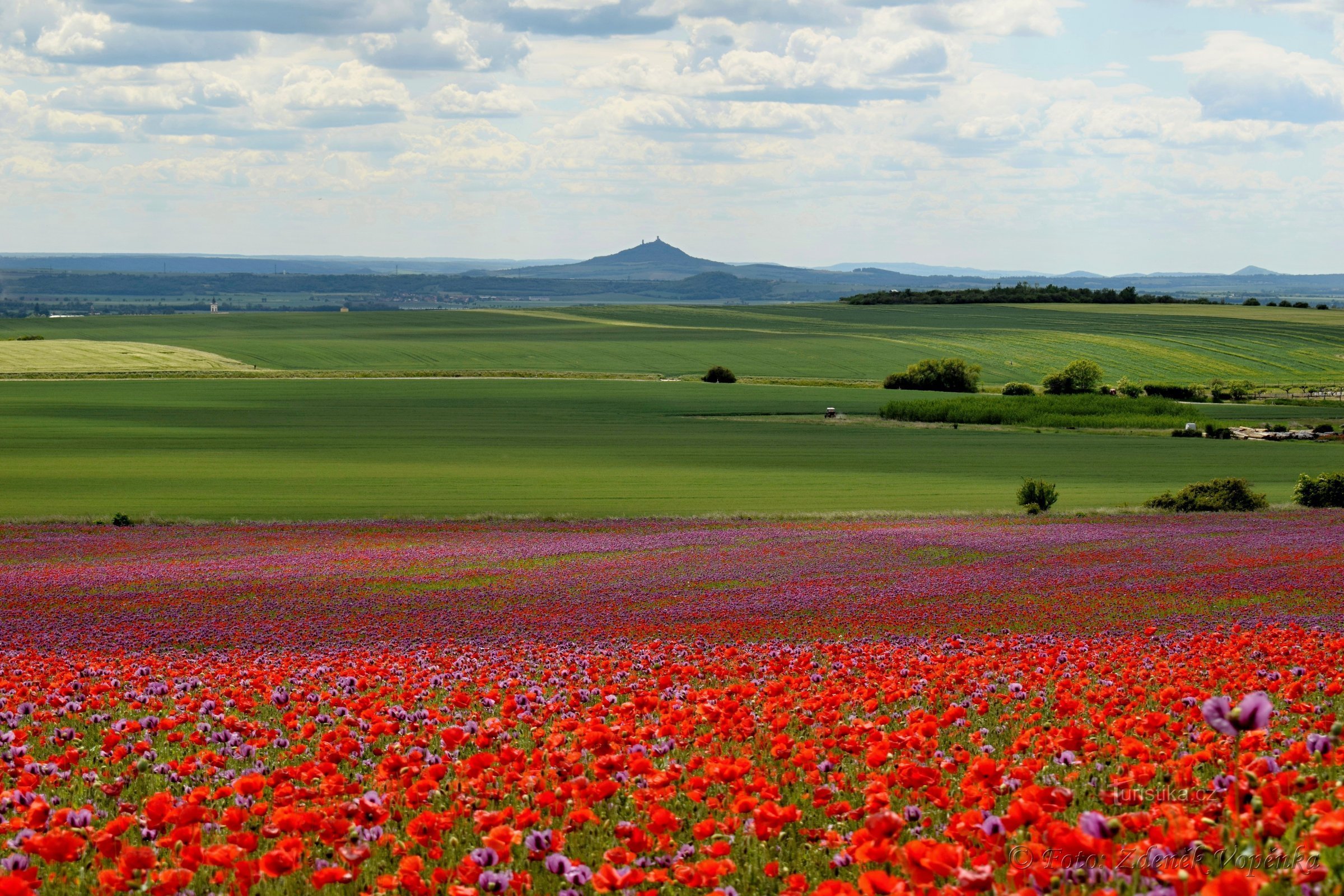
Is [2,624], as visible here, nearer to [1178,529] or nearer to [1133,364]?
[1178,529]

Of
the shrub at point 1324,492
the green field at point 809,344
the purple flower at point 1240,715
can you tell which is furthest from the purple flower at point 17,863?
the green field at point 809,344

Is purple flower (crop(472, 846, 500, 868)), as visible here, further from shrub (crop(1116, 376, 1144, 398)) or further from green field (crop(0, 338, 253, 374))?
green field (crop(0, 338, 253, 374))

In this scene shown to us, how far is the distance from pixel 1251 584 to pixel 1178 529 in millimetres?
12757

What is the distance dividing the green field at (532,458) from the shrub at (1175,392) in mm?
30493

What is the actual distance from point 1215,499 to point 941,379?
75679 mm

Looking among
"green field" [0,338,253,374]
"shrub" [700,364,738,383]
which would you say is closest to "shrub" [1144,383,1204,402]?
"shrub" [700,364,738,383]

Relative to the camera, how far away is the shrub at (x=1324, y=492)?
4188cm

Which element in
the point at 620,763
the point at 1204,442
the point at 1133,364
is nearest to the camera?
the point at 620,763

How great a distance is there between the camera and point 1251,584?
1994cm

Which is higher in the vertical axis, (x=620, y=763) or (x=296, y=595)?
(x=620, y=763)

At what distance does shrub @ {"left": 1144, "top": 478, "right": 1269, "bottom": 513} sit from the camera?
4125 centimetres

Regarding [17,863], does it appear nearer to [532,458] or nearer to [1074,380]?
[532,458]

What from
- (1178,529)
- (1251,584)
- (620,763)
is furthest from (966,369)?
(620,763)

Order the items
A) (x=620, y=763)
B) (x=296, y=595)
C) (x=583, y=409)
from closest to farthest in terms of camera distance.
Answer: (x=620, y=763), (x=296, y=595), (x=583, y=409)
